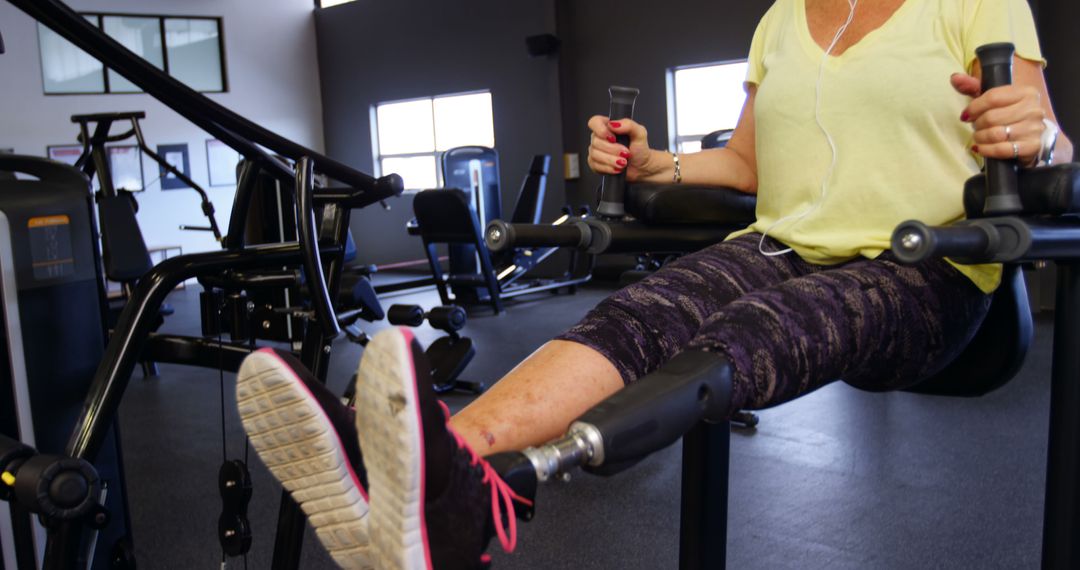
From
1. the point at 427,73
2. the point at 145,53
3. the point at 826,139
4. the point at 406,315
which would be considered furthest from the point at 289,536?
the point at 145,53

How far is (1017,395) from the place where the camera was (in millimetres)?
3121

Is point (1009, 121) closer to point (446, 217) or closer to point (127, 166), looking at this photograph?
point (446, 217)

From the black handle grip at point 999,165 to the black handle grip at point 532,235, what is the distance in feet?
1.56

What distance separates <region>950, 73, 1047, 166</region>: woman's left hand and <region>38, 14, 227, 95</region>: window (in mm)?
8362

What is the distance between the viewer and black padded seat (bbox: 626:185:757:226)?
4.12 feet

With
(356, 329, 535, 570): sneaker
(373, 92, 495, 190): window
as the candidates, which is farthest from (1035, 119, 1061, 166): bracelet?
(373, 92, 495, 190): window

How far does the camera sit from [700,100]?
6703 mm

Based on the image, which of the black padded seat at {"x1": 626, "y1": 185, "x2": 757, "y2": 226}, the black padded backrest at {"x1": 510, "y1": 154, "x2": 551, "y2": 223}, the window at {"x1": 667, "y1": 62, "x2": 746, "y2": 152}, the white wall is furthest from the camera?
the white wall

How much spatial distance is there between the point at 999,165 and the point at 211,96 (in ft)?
28.8

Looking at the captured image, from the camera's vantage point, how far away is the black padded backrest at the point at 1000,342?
1069 mm

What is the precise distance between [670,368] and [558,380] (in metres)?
0.17

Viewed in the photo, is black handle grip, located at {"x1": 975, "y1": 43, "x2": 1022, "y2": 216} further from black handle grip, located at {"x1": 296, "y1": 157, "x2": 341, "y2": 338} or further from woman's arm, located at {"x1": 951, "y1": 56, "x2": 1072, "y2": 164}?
black handle grip, located at {"x1": 296, "y1": 157, "x2": 341, "y2": 338}

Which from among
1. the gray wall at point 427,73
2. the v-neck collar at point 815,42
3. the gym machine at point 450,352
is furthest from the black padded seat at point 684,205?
the gray wall at point 427,73

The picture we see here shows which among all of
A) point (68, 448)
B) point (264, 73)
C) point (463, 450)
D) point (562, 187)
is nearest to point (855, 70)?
point (463, 450)
